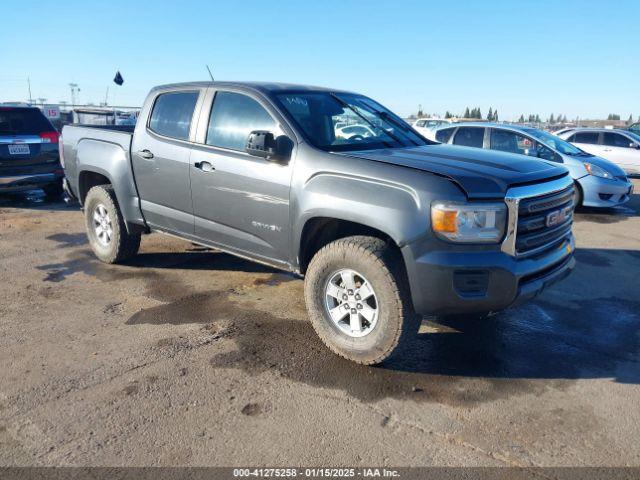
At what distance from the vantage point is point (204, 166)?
4461 millimetres

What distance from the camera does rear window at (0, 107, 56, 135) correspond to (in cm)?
863

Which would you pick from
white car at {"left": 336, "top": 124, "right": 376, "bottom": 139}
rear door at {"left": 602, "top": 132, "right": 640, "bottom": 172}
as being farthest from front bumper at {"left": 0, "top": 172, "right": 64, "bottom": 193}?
rear door at {"left": 602, "top": 132, "right": 640, "bottom": 172}

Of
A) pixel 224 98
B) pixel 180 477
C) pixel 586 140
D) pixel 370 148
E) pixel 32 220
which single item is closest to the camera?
pixel 180 477

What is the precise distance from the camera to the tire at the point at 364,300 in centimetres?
335

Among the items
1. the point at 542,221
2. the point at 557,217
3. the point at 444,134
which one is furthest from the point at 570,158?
the point at 542,221

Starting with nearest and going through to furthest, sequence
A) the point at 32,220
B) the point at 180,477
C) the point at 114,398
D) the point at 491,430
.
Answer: the point at 180,477, the point at 491,430, the point at 114,398, the point at 32,220

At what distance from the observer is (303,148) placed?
3852mm

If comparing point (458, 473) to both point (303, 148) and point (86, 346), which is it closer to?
point (303, 148)

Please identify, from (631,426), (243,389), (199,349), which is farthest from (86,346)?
(631,426)

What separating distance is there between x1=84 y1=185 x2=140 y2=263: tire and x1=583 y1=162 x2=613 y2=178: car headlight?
316 inches

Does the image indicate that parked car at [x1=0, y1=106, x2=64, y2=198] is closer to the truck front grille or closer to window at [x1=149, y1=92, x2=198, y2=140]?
window at [x1=149, y1=92, x2=198, y2=140]

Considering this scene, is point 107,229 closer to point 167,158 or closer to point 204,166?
point 167,158

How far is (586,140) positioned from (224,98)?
492 inches

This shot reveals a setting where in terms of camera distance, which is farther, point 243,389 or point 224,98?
point 224,98
